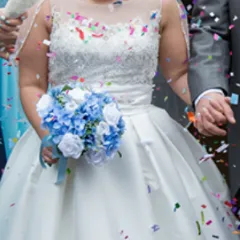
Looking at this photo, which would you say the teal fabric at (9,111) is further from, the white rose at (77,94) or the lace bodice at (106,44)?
the white rose at (77,94)

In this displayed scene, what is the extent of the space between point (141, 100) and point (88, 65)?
25 cm

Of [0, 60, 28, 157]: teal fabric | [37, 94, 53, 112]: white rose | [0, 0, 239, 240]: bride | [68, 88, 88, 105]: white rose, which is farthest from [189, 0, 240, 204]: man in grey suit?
[0, 60, 28, 157]: teal fabric

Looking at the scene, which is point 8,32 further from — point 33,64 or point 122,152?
point 122,152

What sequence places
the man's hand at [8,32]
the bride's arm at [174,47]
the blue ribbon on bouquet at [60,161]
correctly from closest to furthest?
the blue ribbon on bouquet at [60,161] → the bride's arm at [174,47] → the man's hand at [8,32]

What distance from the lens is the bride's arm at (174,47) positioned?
2289 mm

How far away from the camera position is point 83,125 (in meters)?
1.89

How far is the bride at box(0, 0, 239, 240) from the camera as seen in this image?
6.56 feet

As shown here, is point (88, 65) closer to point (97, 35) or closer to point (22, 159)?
point (97, 35)

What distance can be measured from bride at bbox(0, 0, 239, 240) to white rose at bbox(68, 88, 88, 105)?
0.23 metres

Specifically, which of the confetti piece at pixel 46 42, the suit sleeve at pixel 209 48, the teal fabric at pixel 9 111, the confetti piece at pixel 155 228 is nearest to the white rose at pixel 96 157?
the confetti piece at pixel 155 228

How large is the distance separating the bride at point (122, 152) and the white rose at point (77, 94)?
0.23m

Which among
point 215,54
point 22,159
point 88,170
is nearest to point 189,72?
point 215,54

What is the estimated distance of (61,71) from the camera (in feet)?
7.32

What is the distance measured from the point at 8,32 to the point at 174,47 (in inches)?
28.1
